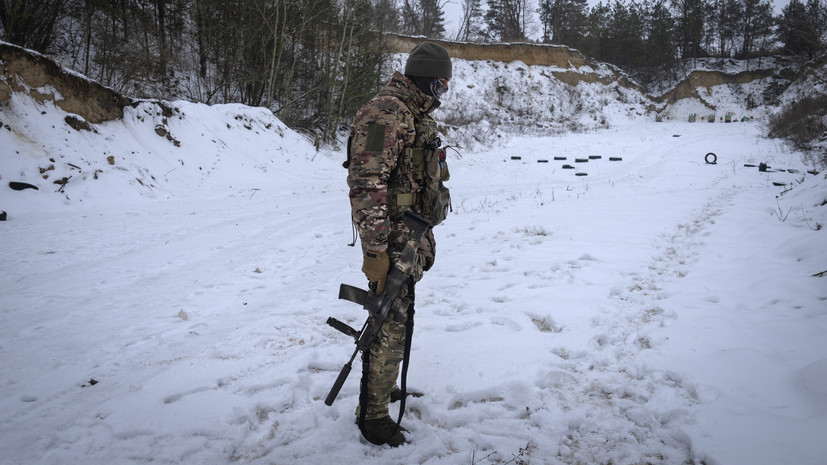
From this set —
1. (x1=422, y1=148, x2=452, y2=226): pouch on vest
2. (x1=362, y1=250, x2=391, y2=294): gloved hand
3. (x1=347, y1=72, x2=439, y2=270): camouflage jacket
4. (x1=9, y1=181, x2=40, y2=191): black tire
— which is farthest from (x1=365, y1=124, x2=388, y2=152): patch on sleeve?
(x1=9, y1=181, x2=40, y2=191): black tire

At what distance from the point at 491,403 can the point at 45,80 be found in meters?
10.8

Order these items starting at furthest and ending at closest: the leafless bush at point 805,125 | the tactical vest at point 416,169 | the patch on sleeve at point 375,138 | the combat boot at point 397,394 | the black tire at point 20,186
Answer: the leafless bush at point 805,125 → the black tire at point 20,186 → the combat boot at point 397,394 → the tactical vest at point 416,169 → the patch on sleeve at point 375,138

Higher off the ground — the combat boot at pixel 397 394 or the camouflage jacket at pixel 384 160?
the camouflage jacket at pixel 384 160

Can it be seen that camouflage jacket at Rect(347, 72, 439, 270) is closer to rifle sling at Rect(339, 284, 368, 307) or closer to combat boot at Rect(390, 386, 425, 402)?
rifle sling at Rect(339, 284, 368, 307)

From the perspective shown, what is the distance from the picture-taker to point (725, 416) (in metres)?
2.51

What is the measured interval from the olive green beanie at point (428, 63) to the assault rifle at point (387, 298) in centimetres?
89

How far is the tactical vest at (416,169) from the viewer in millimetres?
2467

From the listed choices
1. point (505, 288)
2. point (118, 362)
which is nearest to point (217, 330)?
point (118, 362)

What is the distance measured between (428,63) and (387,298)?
4.81 feet

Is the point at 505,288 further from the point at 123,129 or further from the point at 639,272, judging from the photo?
the point at 123,129

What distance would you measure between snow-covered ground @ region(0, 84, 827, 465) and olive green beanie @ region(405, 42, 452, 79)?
2.22 meters

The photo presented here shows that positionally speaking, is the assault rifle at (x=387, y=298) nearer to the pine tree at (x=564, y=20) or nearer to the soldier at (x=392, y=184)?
the soldier at (x=392, y=184)

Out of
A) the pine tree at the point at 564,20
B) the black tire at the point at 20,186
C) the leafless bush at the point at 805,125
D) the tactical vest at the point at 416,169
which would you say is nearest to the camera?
the tactical vest at the point at 416,169

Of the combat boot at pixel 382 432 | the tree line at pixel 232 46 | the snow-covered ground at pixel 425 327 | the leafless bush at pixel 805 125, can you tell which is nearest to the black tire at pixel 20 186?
the snow-covered ground at pixel 425 327
